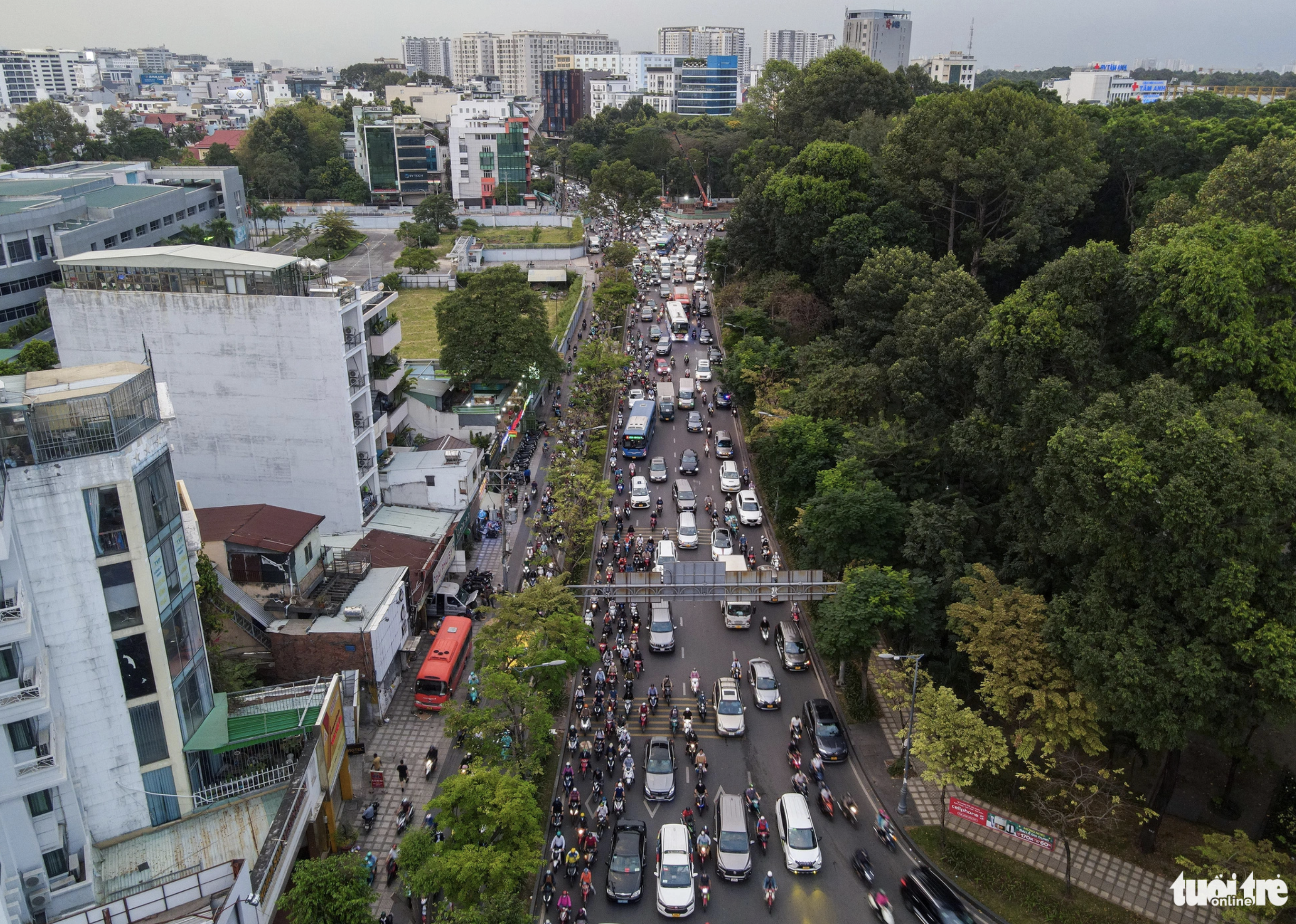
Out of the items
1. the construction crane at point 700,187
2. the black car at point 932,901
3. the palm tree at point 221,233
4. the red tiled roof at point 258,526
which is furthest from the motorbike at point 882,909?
the construction crane at point 700,187

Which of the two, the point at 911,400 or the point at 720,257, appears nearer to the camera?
the point at 911,400

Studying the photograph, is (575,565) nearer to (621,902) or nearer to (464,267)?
(621,902)

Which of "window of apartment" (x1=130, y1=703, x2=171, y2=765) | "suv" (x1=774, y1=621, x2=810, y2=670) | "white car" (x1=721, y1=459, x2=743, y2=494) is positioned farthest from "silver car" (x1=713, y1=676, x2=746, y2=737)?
"white car" (x1=721, y1=459, x2=743, y2=494)

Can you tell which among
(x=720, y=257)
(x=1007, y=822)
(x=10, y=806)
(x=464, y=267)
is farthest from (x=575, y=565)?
(x=464, y=267)

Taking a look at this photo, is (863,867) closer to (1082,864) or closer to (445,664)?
(1082,864)

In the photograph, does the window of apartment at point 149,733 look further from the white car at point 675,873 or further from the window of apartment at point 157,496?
the white car at point 675,873

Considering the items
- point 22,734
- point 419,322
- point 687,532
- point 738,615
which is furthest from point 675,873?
point 419,322

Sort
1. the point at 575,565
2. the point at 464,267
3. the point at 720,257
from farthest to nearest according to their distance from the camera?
the point at 464,267, the point at 720,257, the point at 575,565
